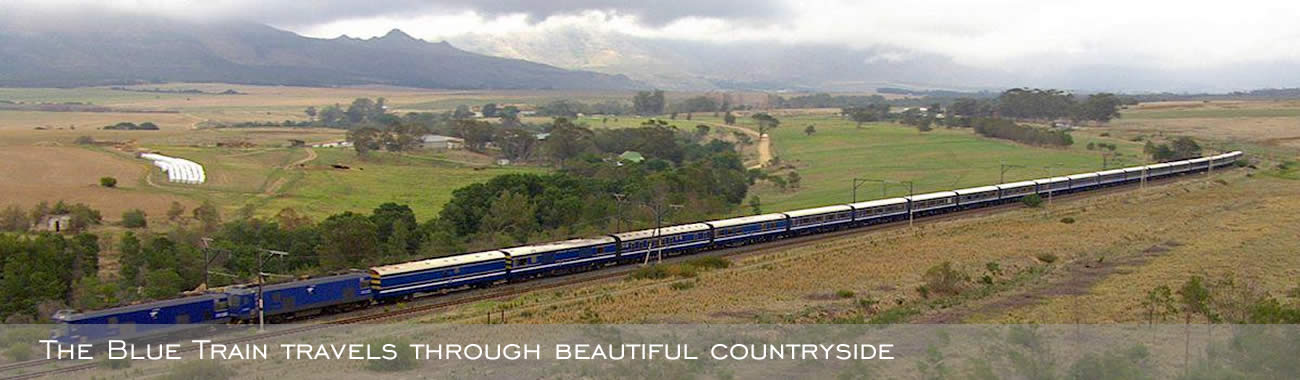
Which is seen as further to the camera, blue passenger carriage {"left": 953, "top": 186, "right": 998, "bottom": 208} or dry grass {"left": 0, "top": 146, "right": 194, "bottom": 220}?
dry grass {"left": 0, "top": 146, "right": 194, "bottom": 220}

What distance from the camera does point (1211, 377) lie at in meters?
21.7

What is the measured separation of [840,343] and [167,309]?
22.5 metres

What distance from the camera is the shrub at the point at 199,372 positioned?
80.6 feet

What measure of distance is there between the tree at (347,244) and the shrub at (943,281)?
31186 millimetres

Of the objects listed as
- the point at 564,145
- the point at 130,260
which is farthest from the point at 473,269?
the point at 564,145

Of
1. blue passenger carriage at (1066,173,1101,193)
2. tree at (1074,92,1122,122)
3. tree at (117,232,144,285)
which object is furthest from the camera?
tree at (1074,92,1122,122)

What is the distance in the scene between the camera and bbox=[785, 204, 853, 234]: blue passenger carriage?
211 feet

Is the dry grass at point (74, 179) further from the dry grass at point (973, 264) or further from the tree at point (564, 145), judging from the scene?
the dry grass at point (973, 264)

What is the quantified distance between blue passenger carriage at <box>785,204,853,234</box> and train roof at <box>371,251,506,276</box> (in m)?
23.0

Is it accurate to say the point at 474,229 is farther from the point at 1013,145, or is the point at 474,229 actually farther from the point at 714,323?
the point at 1013,145

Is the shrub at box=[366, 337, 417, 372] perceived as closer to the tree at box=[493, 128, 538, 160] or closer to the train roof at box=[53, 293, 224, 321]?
the train roof at box=[53, 293, 224, 321]

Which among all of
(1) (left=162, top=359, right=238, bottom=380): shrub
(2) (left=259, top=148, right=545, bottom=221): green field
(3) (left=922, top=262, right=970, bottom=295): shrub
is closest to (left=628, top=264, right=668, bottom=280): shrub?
(3) (left=922, top=262, right=970, bottom=295): shrub

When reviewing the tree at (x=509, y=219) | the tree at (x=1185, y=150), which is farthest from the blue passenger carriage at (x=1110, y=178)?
the tree at (x=509, y=219)

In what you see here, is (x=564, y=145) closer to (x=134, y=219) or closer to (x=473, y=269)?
(x=134, y=219)
